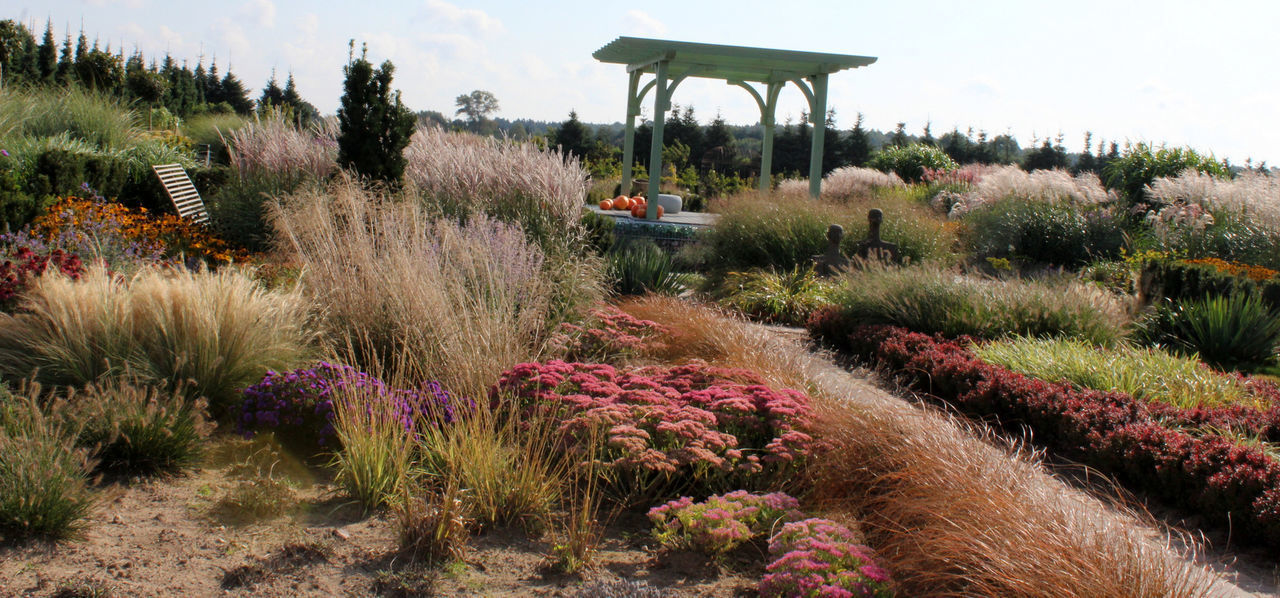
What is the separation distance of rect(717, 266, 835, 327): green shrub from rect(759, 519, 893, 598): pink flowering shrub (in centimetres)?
491

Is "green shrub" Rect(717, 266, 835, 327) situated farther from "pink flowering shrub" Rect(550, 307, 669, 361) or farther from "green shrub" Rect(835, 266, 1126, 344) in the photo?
"pink flowering shrub" Rect(550, 307, 669, 361)

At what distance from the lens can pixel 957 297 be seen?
20.1 feet

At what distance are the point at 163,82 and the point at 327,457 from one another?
18250 millimetres

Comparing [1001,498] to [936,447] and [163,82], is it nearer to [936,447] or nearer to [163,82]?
[936,447]

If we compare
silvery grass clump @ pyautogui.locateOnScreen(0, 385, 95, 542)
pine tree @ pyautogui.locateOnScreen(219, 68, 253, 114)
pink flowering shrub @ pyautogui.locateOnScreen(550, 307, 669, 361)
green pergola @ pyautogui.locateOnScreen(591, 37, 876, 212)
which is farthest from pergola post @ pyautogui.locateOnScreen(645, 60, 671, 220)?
pine tree @ pyautogui.locateOnScreen(219, 68, 253, 114)

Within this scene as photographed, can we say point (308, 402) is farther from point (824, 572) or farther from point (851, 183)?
point (851, 183)

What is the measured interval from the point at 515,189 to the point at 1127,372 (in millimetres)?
4467

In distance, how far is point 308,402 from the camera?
145 inches

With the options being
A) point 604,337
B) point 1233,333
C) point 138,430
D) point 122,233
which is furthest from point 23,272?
point 1233,333

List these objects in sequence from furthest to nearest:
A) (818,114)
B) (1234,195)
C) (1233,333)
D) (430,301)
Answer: (818,114)
(1234,195)
(1233,333)
(430,301)

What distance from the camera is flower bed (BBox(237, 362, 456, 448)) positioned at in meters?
3.57

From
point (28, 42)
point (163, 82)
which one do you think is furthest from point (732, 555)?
point (28, 42)

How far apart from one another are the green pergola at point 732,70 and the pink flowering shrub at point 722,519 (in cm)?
1048

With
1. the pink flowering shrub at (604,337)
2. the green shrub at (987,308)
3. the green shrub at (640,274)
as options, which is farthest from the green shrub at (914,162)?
the pink flowering shrub at (604,337)
